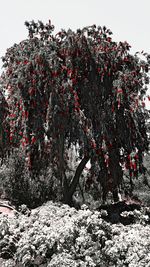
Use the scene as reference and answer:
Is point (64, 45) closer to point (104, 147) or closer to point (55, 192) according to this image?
point (104, 147)

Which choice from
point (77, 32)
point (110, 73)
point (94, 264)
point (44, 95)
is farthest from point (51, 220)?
point (77, 32)

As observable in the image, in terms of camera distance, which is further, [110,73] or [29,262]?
[110,73]

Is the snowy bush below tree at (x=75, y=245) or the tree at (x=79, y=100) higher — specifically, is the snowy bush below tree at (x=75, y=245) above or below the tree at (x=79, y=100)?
below

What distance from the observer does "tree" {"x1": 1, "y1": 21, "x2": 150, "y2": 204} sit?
8977 mm

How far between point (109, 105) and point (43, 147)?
2207mm

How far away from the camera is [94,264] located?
4.50 m

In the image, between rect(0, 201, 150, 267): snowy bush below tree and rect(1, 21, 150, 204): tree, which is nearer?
rect(0, 201, 150, 267): snowy bush below tree

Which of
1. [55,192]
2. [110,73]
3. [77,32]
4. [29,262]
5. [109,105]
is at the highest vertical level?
[77,32]

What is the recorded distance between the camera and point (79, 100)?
9727mm

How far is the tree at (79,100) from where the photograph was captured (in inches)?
353

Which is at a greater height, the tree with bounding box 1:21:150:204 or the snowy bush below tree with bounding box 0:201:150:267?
the tree with bounding box 1:21:150:204

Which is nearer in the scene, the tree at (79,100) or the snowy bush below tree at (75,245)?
the snowy bush below tree at (75,245)

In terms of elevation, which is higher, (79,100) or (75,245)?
(79,100)

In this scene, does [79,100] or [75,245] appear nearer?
[75,245]
